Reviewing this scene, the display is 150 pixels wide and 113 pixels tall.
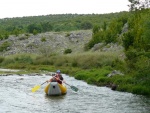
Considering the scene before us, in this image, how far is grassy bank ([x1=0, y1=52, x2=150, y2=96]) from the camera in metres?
32.7

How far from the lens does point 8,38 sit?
3952 inches

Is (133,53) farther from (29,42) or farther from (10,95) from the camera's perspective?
(29,42)

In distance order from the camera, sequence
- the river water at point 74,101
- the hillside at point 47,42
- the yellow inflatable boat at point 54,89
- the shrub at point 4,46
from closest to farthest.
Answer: the river water at point 74,101 < the yellow inflatable boat at point 54,89 < the hillside at point 47,42 < the shrub at point 4,46

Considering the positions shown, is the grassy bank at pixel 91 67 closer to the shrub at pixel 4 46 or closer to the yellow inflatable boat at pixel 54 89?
the yellow inflatable boat at pixel 54 89

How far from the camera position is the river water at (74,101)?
80.2ft

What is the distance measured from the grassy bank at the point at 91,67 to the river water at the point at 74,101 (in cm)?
168

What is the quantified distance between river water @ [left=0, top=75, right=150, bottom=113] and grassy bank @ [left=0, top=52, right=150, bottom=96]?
1684 millimetres

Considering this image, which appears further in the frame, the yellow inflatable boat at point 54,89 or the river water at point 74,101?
the yellow inflatable boat at point 54,89

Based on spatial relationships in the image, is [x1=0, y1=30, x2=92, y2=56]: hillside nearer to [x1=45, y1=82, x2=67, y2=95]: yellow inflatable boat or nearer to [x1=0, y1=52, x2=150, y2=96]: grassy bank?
[x1=0, y1=52, x2=150, y2=96]: grassy bank

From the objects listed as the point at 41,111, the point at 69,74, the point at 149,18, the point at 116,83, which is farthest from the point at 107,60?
the point at 41,111

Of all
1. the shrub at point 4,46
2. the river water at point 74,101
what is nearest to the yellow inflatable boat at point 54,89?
the river water at point 74,101

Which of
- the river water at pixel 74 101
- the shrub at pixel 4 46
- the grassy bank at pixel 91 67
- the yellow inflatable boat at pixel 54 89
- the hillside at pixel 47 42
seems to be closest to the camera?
the river water at pixel 74 101

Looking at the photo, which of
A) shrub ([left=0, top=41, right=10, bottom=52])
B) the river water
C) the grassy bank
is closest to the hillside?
shrub ([left=0, top=41, right=10, bottom=52])

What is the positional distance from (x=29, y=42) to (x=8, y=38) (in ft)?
31.2
